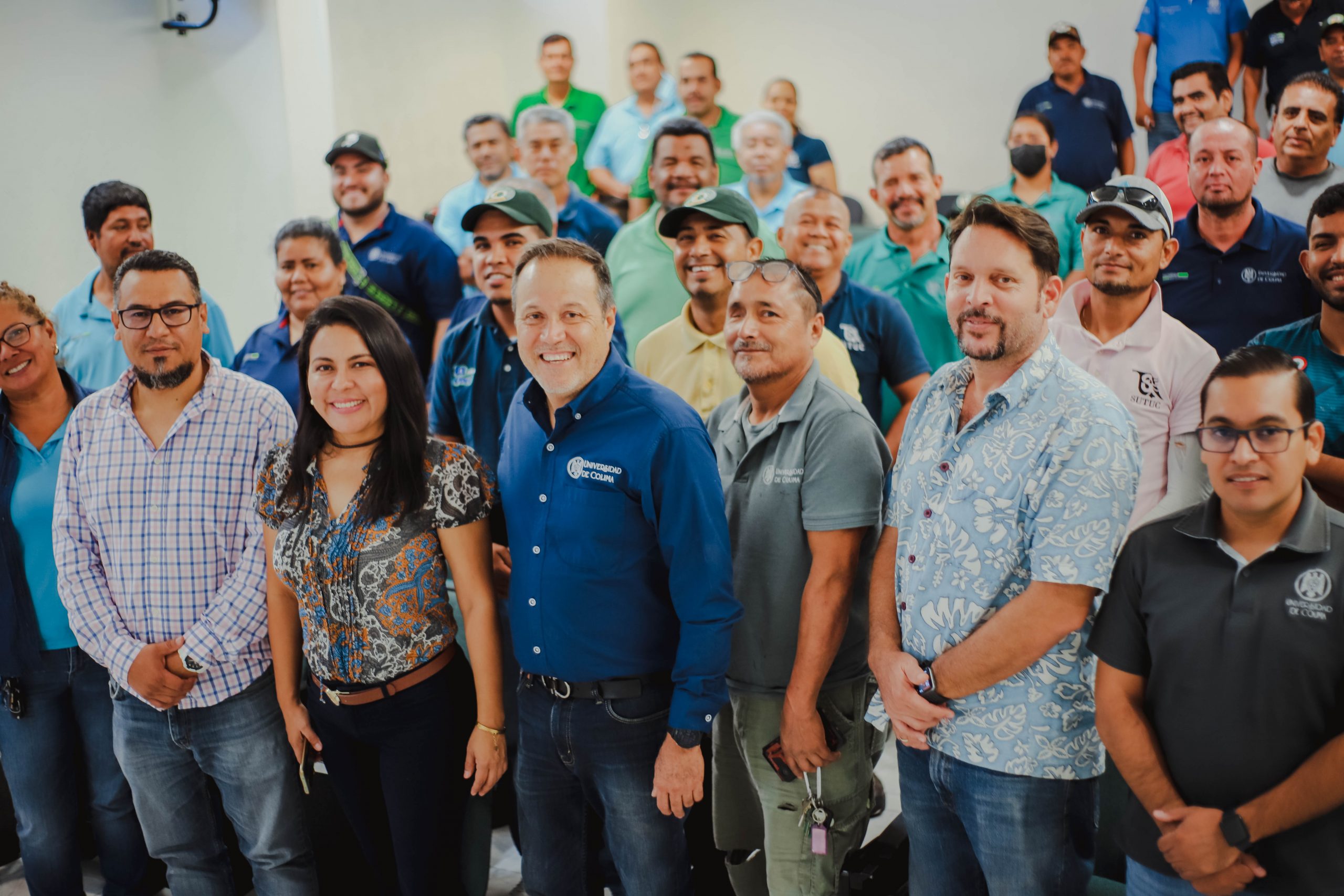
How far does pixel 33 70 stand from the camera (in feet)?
16.8

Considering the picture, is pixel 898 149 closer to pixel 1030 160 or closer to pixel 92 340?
pixel 1030 160

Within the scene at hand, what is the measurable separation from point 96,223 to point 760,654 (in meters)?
3.08

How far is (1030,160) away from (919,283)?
4.40ft

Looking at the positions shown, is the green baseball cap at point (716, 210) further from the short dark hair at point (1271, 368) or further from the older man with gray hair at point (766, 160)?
the older man with gray hair at point (766, 160)

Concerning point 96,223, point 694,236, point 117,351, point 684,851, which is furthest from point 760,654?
point 96,223

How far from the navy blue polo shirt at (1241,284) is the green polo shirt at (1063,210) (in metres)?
0.99

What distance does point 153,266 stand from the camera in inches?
97.9

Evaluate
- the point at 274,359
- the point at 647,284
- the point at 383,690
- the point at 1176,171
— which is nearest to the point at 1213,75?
the point at 1176,171

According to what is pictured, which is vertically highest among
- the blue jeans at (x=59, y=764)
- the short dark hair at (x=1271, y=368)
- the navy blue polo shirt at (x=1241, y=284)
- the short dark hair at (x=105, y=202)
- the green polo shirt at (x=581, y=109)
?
the green polo shirt at (x=581, y=109)

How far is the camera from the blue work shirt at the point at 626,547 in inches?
77.8

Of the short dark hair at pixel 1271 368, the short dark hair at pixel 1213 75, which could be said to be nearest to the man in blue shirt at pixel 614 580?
the short dark hair at pixel 1271 368

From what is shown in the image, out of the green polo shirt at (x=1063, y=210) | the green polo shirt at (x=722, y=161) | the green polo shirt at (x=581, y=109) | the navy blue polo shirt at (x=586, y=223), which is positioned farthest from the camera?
the green polo shirt at (x=581, y=109)

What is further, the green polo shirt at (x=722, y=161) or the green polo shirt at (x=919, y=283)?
the green polo shirt at (x=722, y=161)

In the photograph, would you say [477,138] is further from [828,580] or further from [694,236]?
[828,580]
